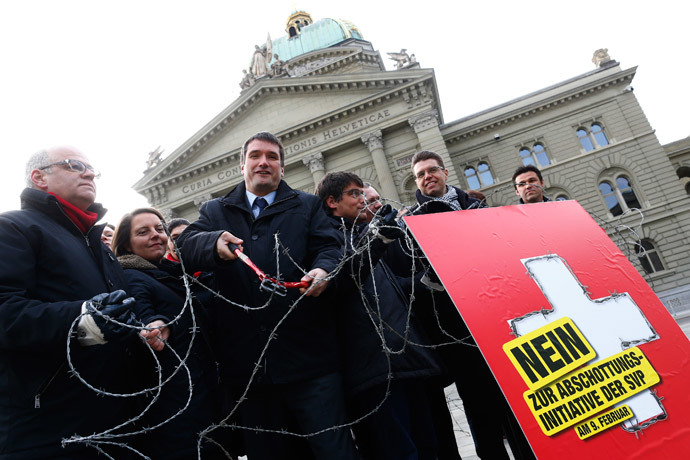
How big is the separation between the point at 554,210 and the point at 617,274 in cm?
56

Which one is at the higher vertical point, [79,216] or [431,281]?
[79,216]

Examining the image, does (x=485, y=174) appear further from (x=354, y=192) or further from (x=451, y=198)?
(x=354, y=192)

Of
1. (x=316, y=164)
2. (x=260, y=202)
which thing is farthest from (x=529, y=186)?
(x=316, y=164)

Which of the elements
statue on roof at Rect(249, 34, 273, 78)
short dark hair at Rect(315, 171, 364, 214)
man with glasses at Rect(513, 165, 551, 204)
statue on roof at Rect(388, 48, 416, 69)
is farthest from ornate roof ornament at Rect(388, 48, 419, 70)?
short dark hair at Rect(315, 171, 364, 214)

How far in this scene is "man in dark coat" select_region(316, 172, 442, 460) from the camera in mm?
2324

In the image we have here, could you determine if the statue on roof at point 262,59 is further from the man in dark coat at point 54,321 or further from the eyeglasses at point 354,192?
the man in dark coat at point 54,321

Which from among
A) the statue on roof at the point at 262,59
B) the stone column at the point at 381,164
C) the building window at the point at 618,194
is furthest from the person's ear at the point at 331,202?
the statue on roof at the point at 262,59

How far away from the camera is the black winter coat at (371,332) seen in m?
2.35

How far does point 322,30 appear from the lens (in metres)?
39.8

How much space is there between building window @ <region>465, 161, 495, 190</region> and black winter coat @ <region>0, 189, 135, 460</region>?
25328 millimetres

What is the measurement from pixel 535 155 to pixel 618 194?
5224 mm

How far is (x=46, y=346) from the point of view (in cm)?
166

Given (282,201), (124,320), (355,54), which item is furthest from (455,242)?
(355,54)

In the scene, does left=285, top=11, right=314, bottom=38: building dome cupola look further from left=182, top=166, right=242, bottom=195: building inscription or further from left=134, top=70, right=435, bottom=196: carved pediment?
left=182, top=166, right=242, bottom=195: building inscription
